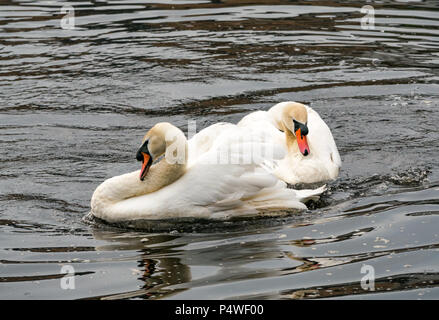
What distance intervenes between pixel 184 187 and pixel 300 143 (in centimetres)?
163

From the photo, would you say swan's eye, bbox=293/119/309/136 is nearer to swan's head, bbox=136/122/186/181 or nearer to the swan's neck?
the swan's neck

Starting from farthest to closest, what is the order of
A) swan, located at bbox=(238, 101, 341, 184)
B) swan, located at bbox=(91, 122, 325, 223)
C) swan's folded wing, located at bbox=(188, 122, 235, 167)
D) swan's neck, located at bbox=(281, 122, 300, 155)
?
swan's neck, located at bbox=(281, 122, 300, 155)
swan, located at bbox=(238, 101, 341, 184)
swan's folded wing, located at bbox=(188, 122, 235, 167)
swan, located at bbox=(91, 122, 325, 223)

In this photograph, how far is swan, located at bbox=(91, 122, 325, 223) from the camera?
26.0ft

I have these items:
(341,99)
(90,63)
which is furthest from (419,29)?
(90,63)

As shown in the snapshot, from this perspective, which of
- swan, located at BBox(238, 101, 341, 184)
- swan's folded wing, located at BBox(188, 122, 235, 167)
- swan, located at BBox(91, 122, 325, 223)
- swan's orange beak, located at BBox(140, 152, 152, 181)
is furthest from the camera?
swan, located at BBox(238, 101, 341, 184)

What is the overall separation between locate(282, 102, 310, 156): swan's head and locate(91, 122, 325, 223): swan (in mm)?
969

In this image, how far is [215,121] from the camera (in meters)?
11.0

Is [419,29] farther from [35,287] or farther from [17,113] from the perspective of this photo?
[35,287]

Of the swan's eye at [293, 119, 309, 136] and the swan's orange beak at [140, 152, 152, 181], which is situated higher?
the swan's eye at [293, 119, 309, 136]

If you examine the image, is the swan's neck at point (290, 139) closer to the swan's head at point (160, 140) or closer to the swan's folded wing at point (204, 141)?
the swan's folded wing at point (204, 141)

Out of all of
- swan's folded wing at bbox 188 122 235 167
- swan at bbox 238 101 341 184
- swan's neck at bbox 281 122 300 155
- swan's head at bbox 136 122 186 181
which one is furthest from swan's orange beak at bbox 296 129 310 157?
swan's head at bbox 136 122 186 181

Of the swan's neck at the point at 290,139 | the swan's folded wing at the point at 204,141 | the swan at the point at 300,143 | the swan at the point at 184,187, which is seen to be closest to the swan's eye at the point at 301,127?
the swan at the point at 300,143

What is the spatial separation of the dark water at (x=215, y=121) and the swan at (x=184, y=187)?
0.21 meters

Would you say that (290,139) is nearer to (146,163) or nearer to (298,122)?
(298,122)
